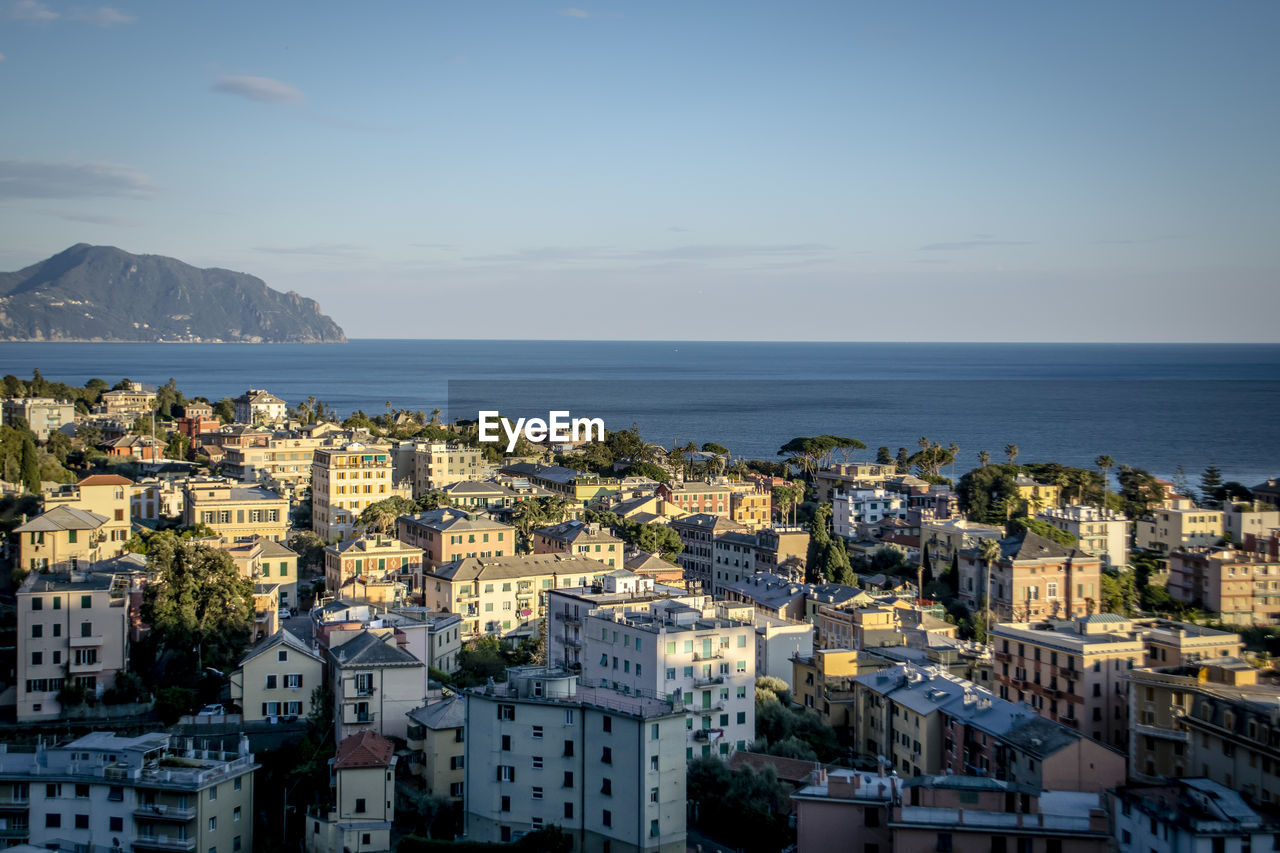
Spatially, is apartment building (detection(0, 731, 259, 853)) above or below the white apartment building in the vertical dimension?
below

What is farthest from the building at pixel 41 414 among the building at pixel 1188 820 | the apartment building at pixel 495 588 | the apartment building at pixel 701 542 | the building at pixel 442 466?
the building at pixel 1188 820

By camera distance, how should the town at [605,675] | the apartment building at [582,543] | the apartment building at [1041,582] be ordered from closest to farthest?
the town at [605,675] → the apartment building at [1041,582] → the apartment building at [582,543]

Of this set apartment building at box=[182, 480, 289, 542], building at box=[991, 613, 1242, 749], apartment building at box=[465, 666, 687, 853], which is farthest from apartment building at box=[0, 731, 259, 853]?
apartment building at box=[182, 480, 289, 542]

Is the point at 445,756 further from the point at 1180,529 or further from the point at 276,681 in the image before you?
the point at 1180,529

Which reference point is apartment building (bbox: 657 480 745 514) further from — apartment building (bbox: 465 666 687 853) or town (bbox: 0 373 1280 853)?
apartment building (bbox: 465 666 687 853)

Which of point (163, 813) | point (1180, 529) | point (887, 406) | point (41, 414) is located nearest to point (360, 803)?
point (163, 813)

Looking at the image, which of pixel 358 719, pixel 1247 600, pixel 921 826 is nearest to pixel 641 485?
pixel 1247 600

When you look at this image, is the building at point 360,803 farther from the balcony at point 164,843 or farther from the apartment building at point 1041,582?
the apartment building at point 1041,582
